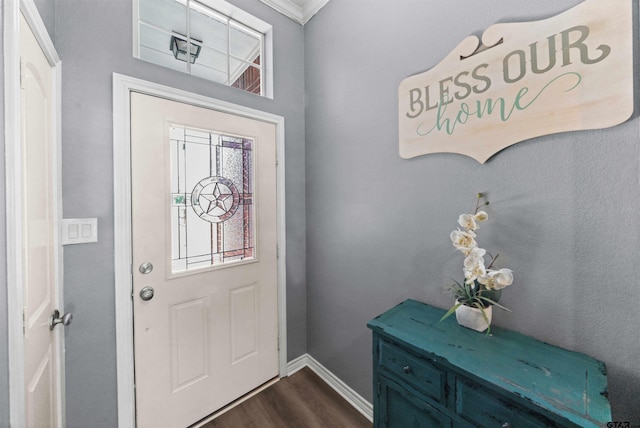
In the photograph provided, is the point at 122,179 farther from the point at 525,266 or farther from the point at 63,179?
the point at 525,266

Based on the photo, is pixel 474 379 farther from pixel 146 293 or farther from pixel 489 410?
pixel 146 293

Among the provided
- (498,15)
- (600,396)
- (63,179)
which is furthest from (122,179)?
(600,396)

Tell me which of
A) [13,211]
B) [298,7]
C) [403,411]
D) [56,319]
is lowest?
[403,411]

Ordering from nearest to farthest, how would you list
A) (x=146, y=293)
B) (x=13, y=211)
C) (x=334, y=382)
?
1. (x=13, y=211)
2. (x=146, y=293)
3. (x=334, y=382)

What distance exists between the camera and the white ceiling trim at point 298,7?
1921 millimetres

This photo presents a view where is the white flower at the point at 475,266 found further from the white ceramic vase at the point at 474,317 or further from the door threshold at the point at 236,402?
the door threshold at the point at 236,402

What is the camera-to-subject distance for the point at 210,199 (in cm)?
165

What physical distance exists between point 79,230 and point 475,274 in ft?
5.95

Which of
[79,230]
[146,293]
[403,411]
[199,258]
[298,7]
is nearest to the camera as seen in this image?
[403,411]

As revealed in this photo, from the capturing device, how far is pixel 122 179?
1.35 m

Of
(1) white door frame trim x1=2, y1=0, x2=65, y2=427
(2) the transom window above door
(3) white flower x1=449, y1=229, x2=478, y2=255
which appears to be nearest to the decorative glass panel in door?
(2) the transom window above door

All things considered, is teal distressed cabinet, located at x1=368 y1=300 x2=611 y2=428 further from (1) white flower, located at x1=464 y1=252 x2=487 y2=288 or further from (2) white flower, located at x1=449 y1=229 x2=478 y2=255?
(2) white flower, located at x1=449 y1=229 x2=478 y2=255

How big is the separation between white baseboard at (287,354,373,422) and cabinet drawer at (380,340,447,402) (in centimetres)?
79

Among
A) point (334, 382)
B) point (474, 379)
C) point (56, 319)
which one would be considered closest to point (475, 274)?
point (474, 379)
